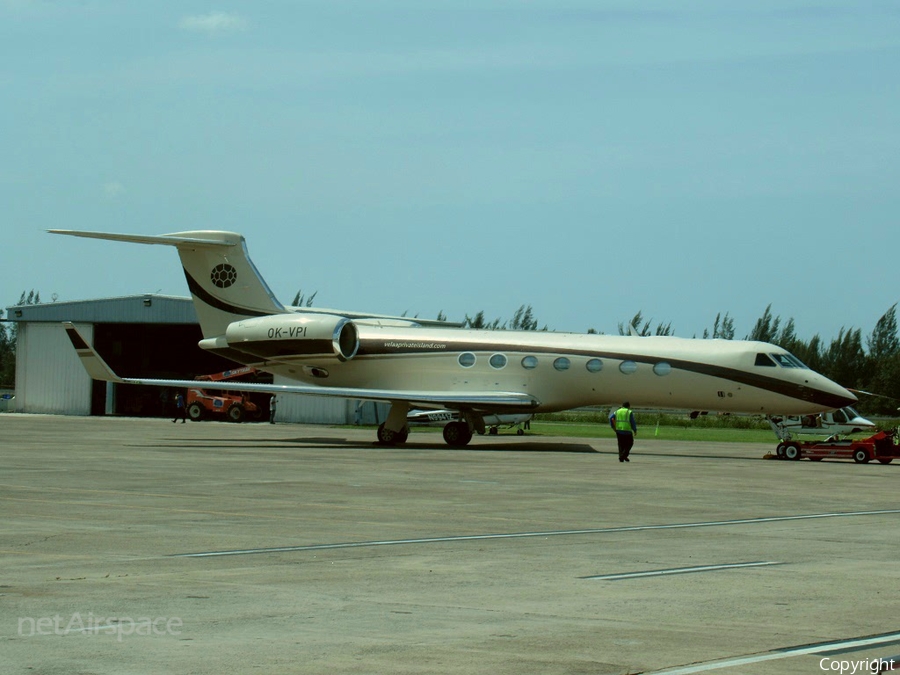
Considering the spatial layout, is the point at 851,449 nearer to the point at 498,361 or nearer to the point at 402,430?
the point at 498,361

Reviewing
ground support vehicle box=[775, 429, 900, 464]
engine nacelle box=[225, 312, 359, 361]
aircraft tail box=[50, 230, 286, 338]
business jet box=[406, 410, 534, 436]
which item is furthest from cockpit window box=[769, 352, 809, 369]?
aircraft tail box=[50, 230, 286, 338]

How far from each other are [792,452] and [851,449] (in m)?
1.47

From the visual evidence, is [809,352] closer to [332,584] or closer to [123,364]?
[123,364]

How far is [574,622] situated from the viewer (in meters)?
7.72

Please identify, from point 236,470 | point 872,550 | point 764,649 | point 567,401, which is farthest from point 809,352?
point 764,649

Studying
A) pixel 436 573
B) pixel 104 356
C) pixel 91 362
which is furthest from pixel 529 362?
pixel 104 356

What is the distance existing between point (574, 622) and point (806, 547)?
5.03 m

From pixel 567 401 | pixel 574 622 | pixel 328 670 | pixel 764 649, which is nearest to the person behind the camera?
pixel 328 670

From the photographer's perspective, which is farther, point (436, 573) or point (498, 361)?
point (498, 361)

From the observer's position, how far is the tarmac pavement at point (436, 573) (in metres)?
6.73

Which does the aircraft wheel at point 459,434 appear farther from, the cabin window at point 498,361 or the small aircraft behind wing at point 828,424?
the small aircraft behind wing at point 828,424

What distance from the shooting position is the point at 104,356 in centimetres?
6159

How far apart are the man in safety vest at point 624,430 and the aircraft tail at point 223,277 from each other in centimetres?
1323

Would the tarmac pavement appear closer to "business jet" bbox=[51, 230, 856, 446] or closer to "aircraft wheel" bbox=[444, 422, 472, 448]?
"business jet" bbox=[51, 230, 856, 446]
